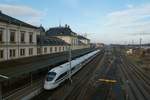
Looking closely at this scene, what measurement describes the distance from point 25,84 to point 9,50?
773 inches

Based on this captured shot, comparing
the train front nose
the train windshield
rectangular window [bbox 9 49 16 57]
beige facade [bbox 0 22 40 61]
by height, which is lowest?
the train front nose

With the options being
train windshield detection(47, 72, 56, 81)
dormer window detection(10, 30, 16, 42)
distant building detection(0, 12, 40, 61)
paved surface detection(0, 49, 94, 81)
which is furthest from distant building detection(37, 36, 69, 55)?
train windshield detection(47, 72, 56, 81)

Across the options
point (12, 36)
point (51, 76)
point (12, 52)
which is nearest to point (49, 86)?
point (51, 76)

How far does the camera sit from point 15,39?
48.5 meters

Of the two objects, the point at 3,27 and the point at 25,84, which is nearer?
the point at 25,84

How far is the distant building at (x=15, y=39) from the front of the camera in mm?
43812

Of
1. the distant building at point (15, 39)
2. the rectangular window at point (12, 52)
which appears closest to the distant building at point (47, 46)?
the distant building at point (15, 39)

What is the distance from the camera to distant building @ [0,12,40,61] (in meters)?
43.8

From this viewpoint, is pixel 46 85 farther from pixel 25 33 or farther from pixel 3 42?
pixel 25 33

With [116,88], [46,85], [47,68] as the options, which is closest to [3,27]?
[47,68]

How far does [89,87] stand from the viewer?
30.2m

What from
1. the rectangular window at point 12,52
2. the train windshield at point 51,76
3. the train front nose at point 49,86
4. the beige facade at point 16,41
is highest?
the beige facade at point 16,41

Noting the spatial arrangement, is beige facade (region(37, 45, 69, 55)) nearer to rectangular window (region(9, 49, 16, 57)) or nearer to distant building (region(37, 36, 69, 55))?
distant building (region(37, 36, 69, 55))

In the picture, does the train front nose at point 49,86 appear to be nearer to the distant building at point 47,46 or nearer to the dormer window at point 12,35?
the dormer window at point 12,35
